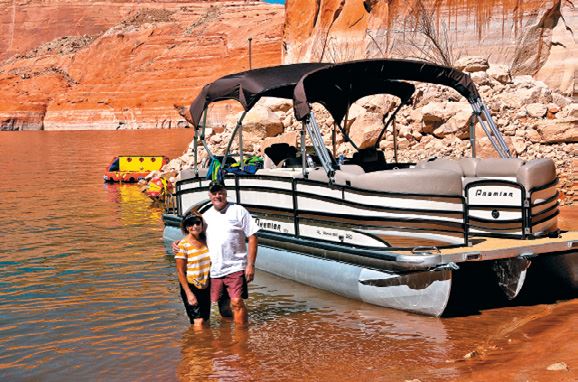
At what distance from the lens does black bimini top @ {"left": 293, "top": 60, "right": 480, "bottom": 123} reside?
1057 cm

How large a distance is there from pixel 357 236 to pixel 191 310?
2237mm

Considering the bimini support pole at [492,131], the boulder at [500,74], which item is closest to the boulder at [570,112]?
the boulder at [500,74]

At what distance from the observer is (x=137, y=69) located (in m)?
140

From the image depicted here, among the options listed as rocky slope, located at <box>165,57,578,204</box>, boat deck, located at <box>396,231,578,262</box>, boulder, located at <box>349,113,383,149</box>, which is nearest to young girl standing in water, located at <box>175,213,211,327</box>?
boat deck, located at <box>396,231,578,262</box>

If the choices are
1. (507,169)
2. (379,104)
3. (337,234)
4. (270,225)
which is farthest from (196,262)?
(379,104)

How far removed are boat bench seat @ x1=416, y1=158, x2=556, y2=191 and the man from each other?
11.3ft

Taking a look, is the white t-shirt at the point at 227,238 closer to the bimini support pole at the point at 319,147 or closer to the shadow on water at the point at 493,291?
the bimini support pole at the point at 319,147

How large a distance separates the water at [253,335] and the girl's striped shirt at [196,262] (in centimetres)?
68

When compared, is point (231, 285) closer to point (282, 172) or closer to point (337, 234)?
point (337, 234)

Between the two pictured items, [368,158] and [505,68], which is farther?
[505,68]

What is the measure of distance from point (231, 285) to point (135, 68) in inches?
5385

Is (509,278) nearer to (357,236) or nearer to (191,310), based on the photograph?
(357,236)

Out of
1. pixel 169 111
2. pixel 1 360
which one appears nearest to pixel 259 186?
pixel 1 360

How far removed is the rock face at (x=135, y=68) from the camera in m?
126
